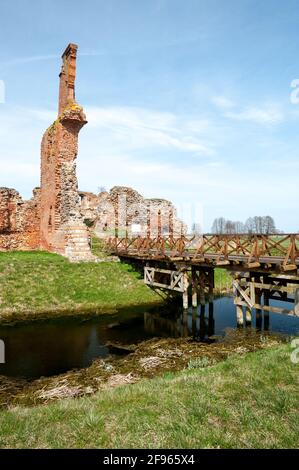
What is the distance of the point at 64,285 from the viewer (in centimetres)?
1833

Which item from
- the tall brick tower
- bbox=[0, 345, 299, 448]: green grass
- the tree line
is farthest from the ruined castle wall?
the tree line

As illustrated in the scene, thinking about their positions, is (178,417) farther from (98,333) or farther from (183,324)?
(183,324)

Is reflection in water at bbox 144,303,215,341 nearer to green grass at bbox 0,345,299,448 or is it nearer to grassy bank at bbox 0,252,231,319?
grassy bank at bbox 0,252,231,319

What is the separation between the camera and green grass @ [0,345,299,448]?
459cm

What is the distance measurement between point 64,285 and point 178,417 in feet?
46.1

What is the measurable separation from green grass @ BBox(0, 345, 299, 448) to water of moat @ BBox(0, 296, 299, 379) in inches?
143

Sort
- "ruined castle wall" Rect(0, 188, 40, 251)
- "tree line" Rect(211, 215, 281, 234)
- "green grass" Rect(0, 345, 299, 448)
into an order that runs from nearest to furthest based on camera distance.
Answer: "green grass" Rect(0, 345, 299, 448) < "ruined castle wall" Rect(0, 188, 40, 251) < "tree line" Rect(211, 215, 281, 234)

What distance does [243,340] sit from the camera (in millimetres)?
11594

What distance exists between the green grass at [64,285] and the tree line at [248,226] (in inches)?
3226

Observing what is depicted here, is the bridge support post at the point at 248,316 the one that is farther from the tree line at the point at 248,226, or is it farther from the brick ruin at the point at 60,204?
the tree line at the point at 248,226

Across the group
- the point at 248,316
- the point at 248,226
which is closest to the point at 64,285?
the point at 248,316

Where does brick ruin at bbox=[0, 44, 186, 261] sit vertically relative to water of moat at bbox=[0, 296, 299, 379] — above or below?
above

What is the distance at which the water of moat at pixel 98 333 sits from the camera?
1004cm
